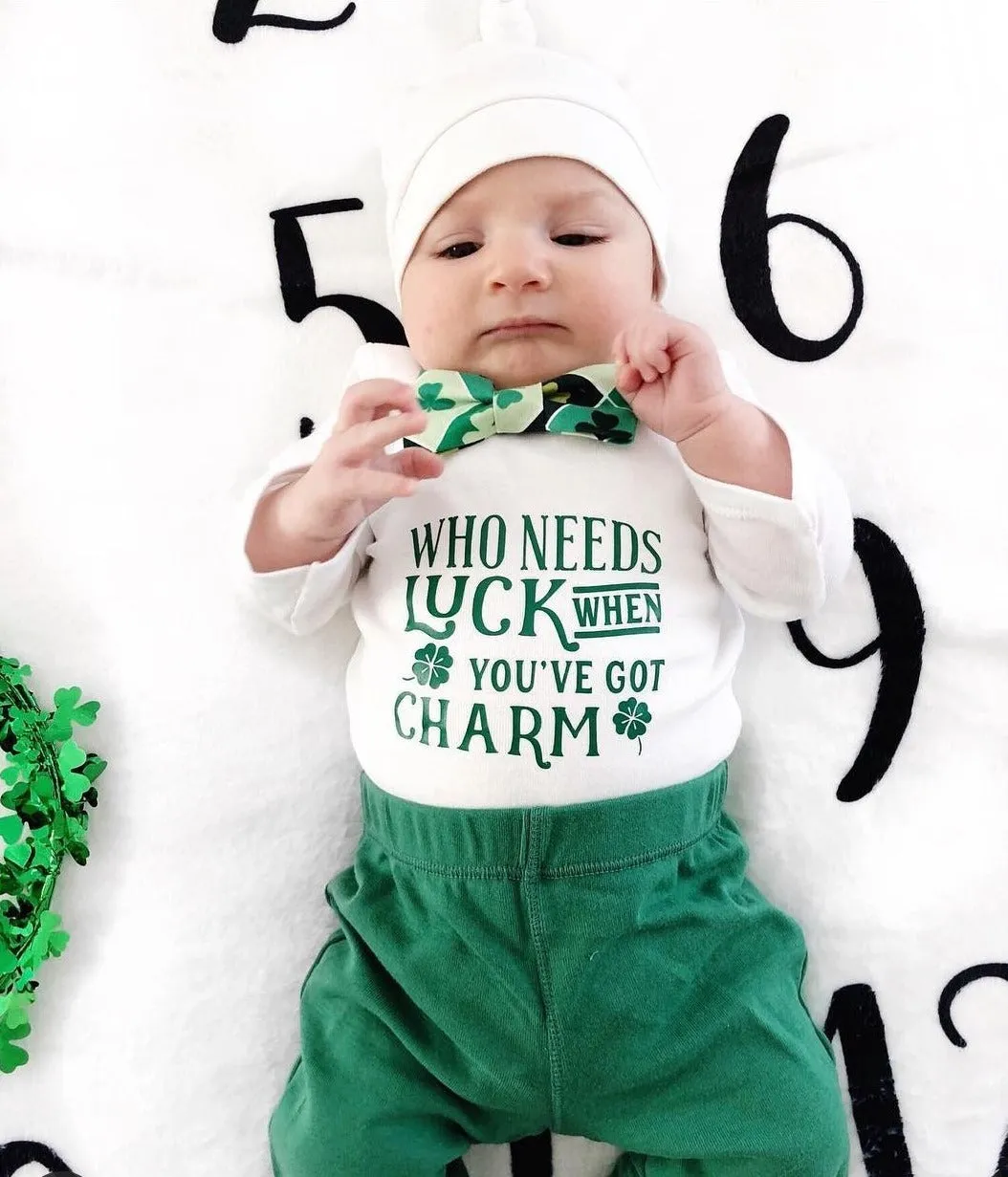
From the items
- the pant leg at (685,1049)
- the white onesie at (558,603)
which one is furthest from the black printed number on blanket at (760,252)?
the pant leg at (685,1049)

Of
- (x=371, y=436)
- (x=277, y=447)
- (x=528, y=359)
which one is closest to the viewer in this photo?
(x=371, y=436)

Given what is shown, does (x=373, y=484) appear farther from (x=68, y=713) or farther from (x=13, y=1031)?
(x=13, y=1031)

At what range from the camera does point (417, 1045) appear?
803mm

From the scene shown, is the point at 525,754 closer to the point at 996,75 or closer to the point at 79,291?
the point at 79,291

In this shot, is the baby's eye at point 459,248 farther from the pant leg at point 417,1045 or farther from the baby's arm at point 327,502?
the pant leg at point 417,1045

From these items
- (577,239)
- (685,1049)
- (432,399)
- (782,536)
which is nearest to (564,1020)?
(685,1049)

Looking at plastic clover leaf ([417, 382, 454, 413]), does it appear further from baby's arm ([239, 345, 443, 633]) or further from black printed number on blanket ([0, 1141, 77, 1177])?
black printed number on blanket ([0, 1141, 77, 1177])

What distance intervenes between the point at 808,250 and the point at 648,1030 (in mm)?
716

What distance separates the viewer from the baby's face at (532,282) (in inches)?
33.7

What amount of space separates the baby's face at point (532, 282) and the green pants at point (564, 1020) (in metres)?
0.38

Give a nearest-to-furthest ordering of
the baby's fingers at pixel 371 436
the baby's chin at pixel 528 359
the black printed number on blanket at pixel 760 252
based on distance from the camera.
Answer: the baby's fingers at pixel 371 436 → the baby's chin at pixel 528 359 → the black printed number on blanket at pixel 760 252

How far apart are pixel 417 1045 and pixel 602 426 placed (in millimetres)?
508

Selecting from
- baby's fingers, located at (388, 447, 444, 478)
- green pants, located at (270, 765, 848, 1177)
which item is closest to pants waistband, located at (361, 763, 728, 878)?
green pants, located at (270, 765, 848, 1177)

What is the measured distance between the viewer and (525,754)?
0.80 meters
